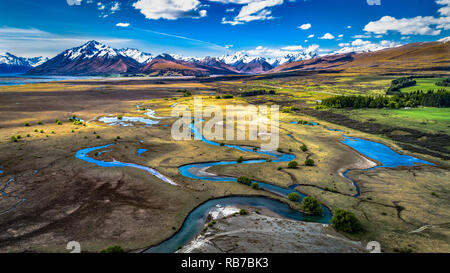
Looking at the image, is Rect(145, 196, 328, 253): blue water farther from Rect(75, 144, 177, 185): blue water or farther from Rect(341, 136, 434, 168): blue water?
Rect(341, 136, 434, 168): blue water

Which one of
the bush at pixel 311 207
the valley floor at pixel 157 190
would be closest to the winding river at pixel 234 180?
the bush at pixel 311 207

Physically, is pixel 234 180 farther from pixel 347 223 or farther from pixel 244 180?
pixel 347 223

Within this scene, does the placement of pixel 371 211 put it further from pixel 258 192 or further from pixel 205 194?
pixel 205 194

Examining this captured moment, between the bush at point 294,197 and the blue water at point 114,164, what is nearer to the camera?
the bush at point 294,197

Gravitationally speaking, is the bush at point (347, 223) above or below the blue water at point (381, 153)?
below

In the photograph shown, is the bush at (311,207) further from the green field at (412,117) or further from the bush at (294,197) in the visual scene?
the green field at (412,117)

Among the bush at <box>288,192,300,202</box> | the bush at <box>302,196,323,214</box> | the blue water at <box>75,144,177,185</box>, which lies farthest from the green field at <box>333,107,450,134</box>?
the blue water at <box>75,144,177,185</box>

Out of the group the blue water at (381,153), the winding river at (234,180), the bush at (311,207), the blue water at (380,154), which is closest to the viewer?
the winding river at (234,180)
